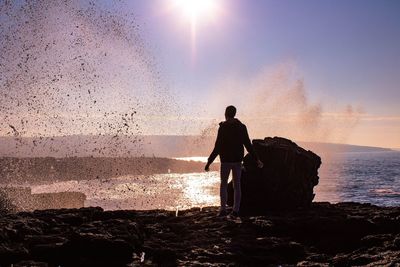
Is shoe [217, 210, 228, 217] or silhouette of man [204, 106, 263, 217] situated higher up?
silhouette of man [204, 106, 263, 217]

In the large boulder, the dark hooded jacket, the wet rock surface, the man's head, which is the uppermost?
the man's head

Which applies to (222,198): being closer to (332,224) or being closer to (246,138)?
(246,138)

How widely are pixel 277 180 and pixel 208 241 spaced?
16.8 feet

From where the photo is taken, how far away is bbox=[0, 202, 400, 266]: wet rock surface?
719 cm

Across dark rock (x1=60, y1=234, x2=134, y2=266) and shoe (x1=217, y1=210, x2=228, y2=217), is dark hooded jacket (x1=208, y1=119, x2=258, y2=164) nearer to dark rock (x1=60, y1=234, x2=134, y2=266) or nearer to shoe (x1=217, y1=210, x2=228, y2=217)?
shoe (x1=217, y1=210, x2=228, y2=217)

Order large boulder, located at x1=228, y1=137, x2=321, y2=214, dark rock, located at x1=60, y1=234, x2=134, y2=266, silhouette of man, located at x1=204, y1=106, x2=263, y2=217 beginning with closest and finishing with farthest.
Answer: dark rock, located at x1=60, y1=234, x2=134, y2=266
silhouette of man, located at x1=204, y1=106, x2=263, y2=217
large boulder, located at x1=228, y1=137, x2=321, y2=214

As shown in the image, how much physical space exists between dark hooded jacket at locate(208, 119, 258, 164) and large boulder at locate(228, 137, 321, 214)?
6.39 ft

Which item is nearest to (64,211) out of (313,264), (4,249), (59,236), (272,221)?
(59,236)

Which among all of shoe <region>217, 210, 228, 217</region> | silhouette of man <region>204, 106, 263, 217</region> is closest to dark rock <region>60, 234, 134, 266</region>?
shoe <region>217, 210, 228, 217</region>

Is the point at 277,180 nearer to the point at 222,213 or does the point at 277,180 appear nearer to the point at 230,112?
the point at 222,213

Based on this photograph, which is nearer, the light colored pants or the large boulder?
the light colored pants

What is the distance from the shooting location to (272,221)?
10.2m

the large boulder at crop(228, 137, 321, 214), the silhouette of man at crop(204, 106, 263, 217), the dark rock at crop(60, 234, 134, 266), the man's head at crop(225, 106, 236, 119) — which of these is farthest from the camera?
the large boulder at crop(228, 137, 321, 214)

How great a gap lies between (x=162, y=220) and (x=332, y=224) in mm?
4718
